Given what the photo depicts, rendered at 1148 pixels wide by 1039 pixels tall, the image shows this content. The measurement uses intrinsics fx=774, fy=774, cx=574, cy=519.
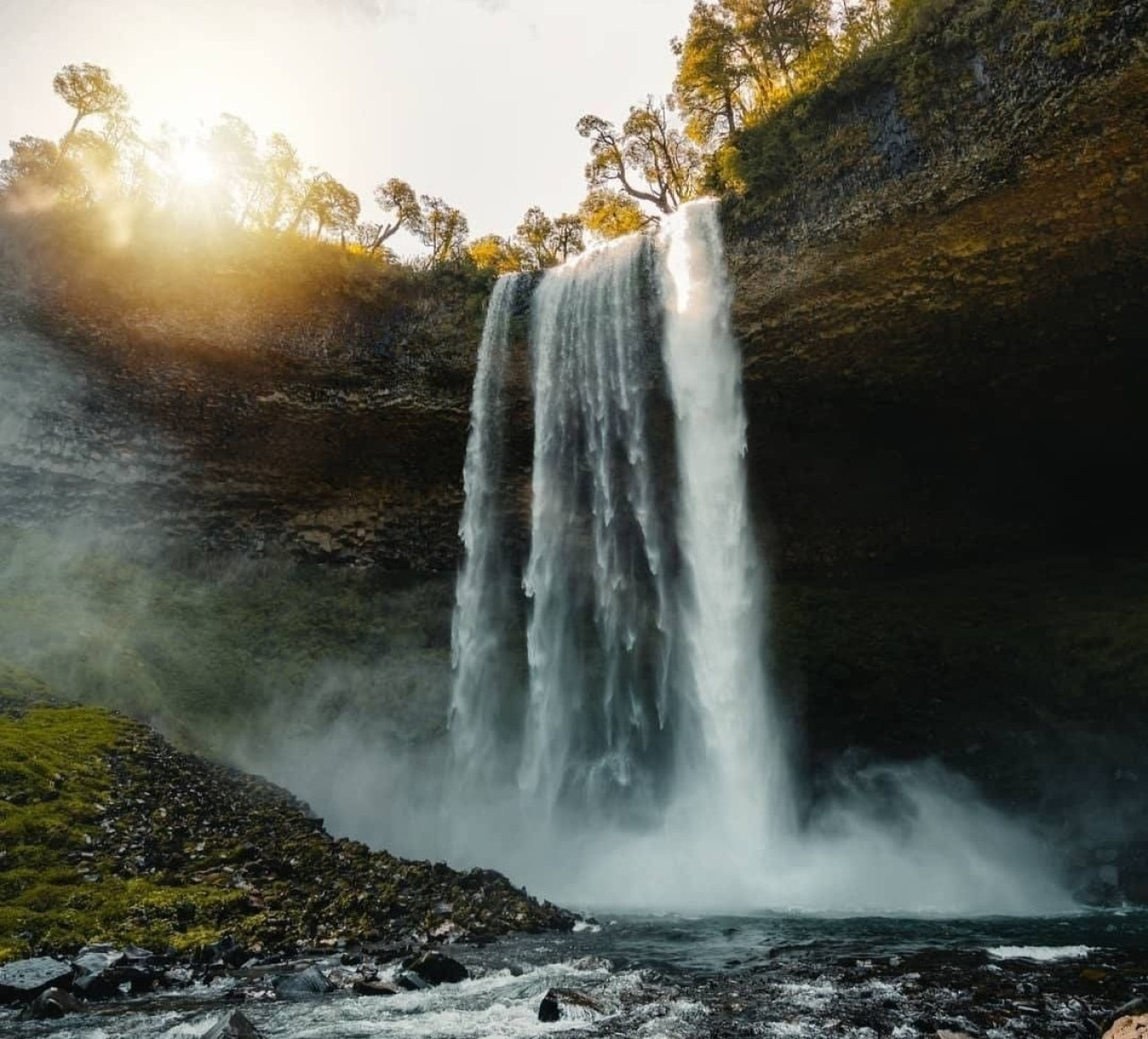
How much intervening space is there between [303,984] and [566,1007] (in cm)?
228

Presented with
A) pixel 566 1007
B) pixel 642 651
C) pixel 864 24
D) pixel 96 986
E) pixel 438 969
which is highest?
pixel 864 24

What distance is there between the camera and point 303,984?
655 cm

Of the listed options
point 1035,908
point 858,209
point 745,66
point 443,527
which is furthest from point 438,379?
point 1035,908

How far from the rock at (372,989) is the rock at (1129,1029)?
530 cm

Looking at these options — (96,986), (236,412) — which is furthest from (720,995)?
(236,412)

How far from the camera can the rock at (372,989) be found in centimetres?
658

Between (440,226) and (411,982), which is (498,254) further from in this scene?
(411,982)

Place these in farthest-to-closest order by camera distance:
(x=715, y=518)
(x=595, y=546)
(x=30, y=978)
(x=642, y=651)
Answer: (x=595, y=546) < (x=642, y=651) < (x=715, y=518) < (x=30, y=978)

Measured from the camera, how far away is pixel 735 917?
1134cm

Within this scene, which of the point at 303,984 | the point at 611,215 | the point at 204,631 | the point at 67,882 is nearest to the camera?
the point at 303,984

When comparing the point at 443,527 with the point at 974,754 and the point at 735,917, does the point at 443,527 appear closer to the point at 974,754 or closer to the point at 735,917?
the point at 735,917

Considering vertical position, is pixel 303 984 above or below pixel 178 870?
below

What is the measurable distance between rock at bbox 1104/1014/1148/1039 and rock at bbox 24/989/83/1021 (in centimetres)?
739

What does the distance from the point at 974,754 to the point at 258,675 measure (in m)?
17.4
